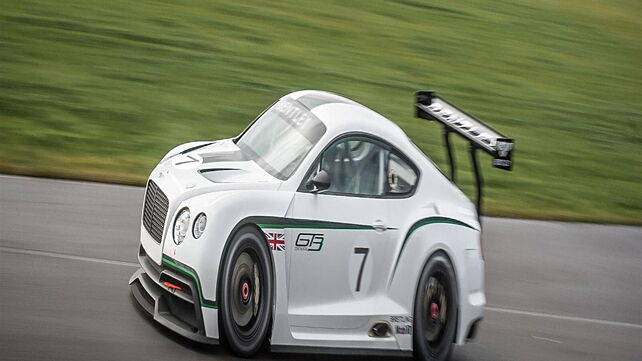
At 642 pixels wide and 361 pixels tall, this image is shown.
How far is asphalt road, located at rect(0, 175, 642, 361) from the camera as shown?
720cm

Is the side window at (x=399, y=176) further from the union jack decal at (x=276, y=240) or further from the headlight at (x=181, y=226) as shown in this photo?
the headlight at (x=181, y=226)

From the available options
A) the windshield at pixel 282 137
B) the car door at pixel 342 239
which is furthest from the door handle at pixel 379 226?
the windshield at pixel 282 137

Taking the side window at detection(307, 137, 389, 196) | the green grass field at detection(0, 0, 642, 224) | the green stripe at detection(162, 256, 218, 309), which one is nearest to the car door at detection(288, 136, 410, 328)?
the side window at detection(307, 137, 389, 196)

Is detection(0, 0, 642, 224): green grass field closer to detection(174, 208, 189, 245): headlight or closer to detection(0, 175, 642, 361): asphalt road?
detection(0, 175, 642, 361): asphalt road

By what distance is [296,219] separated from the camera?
24.1 ft

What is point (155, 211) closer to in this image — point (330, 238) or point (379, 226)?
point (330, 238)

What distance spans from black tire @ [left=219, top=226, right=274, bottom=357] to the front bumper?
0.58 feet

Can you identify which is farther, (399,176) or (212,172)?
(399,176)

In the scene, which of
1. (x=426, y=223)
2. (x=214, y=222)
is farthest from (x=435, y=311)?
(x=214, y=222)

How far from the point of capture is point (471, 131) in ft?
28.5

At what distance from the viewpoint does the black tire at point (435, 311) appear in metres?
8.14

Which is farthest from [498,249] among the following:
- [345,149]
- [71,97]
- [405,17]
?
[405,17]

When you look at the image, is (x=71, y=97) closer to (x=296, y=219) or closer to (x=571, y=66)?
(x=296, y=219)

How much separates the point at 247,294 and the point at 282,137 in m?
1.44
